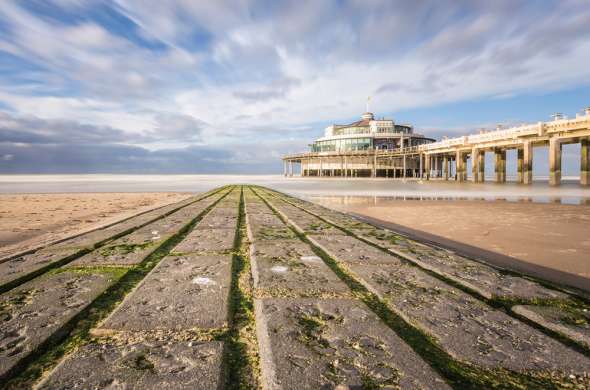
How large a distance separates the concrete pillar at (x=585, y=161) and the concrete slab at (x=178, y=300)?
36043 millimetres

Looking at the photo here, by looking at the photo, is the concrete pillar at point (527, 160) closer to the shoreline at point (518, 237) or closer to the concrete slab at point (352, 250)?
the shoreline at point (518, 237)

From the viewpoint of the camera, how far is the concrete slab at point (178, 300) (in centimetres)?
183

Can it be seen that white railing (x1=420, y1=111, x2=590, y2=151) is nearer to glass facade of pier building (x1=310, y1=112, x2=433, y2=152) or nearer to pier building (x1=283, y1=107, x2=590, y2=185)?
pier building (x1=283, y1=107, x2=590, y2=185)

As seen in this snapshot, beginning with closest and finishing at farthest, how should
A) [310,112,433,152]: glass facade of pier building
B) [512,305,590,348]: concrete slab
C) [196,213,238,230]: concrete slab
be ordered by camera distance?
[512,305,590,348]: concrete slab, [196,213,238,230]: concrete slab, [310,112,433,152]: glass facade of pier building

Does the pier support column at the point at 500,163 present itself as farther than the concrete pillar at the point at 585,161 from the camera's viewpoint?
Yes

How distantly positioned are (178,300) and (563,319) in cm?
242

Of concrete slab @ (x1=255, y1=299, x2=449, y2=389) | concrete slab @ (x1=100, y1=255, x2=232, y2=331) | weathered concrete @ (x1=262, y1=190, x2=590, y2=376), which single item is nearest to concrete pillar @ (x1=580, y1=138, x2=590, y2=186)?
weathered concrete @ (x1=262, y1=190, x2=590, y2=376)

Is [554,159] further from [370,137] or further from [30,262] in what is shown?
[370,137]

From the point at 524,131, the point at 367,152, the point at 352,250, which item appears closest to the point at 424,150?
the point at 367,152

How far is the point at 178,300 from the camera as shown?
2.18 metres

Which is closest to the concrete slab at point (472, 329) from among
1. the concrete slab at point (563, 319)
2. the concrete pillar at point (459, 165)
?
the concrete slab at point (563, 319)

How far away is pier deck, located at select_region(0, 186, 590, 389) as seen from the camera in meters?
1.36

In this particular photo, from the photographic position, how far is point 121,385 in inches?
50.4

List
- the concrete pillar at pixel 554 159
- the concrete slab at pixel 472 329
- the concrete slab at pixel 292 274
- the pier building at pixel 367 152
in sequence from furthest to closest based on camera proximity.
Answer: the pier building at pixel 367 152 → the concrete pillar at pixel 554 159 → the concrete slab at pixel 292 274 → the concrete slab at pixel 472 329
